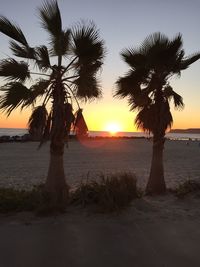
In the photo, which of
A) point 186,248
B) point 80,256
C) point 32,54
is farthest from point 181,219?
point 32,54

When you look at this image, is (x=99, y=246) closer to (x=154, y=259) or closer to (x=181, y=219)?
(x=154, y=259)

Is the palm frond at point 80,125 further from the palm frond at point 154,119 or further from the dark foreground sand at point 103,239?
the palm frond at point 154,119

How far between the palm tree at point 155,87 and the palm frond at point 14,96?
3874mm

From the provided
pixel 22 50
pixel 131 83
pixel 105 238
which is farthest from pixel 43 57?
pixel 105 238

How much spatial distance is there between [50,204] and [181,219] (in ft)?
9.75

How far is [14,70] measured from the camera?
26.5 ft

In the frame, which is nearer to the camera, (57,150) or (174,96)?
(57,150)

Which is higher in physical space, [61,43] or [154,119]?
[61,43]

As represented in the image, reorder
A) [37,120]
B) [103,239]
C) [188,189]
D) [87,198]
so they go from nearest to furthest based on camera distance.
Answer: [103,239]
[87,198]
[37,120]
[188,189]

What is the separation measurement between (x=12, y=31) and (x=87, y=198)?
438cm

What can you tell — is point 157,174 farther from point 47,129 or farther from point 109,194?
point 47,129

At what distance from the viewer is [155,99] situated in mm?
11133

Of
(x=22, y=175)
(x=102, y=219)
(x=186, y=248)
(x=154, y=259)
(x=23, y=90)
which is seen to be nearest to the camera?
(x=154, y=259)

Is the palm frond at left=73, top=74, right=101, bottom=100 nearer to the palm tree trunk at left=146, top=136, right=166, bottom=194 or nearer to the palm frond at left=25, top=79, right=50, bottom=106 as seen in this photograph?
the palm frond at left=25, top=79, right=50, bottom=106
